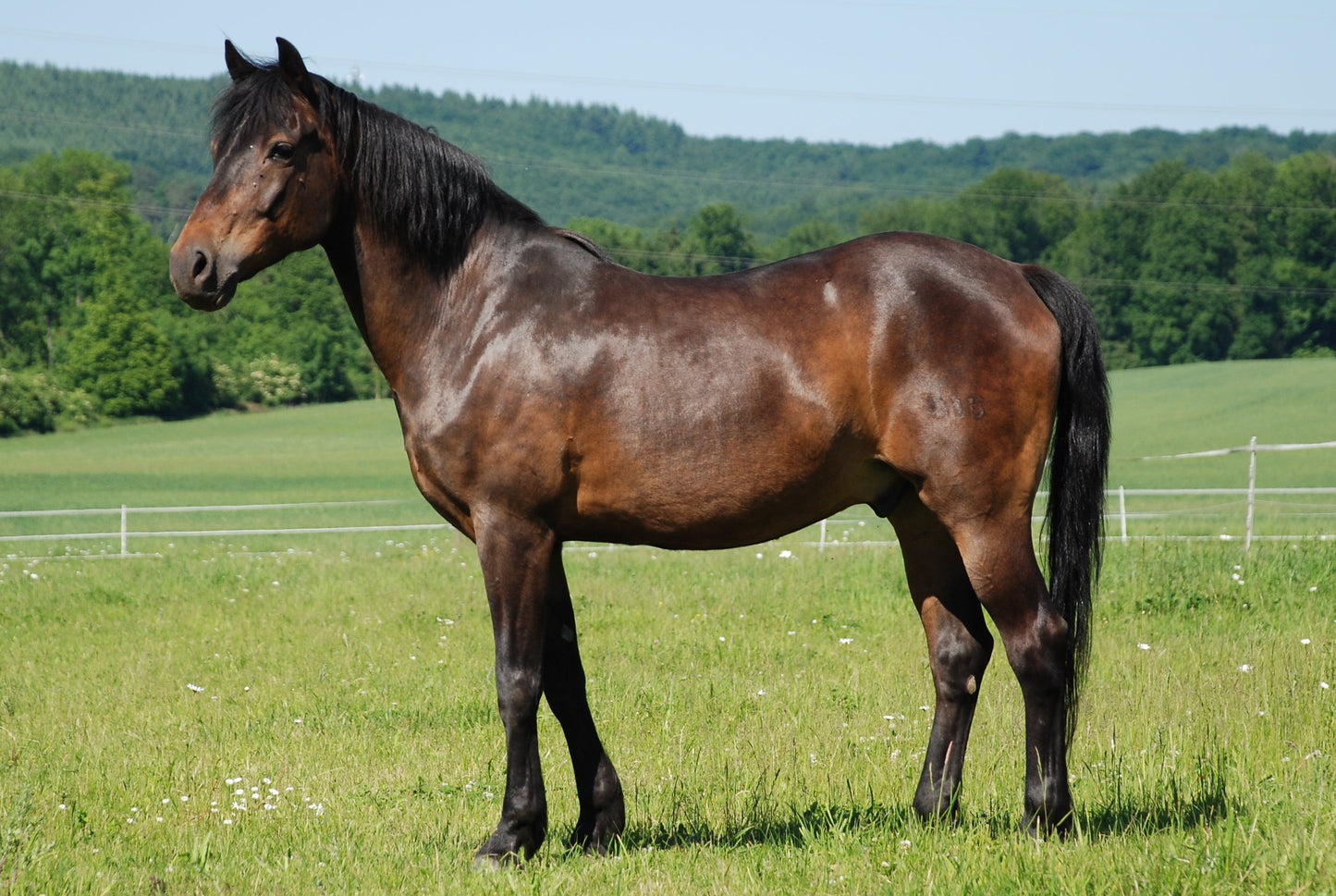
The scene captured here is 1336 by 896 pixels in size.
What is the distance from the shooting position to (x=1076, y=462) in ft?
14.4

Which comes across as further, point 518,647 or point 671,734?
point 671,734

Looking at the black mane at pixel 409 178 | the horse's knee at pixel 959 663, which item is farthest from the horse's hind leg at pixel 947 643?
the black mane at pixel 409 178

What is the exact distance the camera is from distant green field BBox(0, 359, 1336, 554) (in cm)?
2984

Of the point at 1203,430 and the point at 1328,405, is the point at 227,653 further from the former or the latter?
the point at 1328,405

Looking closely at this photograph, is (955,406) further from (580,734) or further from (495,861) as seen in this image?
(495,861)

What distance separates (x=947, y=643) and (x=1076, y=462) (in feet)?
2.78

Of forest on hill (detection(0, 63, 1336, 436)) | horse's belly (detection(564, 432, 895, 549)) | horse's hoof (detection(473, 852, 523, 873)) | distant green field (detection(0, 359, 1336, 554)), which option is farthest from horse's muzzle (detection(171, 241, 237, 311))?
forest on hill (detection(0, 63, 1336, 436))

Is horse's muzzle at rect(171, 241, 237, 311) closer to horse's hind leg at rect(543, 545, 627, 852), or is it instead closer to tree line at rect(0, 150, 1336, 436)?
horse's hind leg at rect(543, 545, 627, 852)

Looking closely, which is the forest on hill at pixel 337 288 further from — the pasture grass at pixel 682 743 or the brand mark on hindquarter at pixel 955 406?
the brand mark on hindquarter at pixel 955 406

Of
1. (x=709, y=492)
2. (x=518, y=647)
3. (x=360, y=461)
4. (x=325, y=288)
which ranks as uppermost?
(x=325, y=288)

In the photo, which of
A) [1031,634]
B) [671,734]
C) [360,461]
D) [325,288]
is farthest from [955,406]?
[325,288]

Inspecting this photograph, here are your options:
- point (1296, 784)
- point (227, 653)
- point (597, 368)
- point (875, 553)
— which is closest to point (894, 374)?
point (597, 368)

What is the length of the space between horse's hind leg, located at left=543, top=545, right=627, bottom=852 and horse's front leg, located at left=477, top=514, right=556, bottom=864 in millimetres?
240

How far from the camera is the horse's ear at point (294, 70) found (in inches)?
155
